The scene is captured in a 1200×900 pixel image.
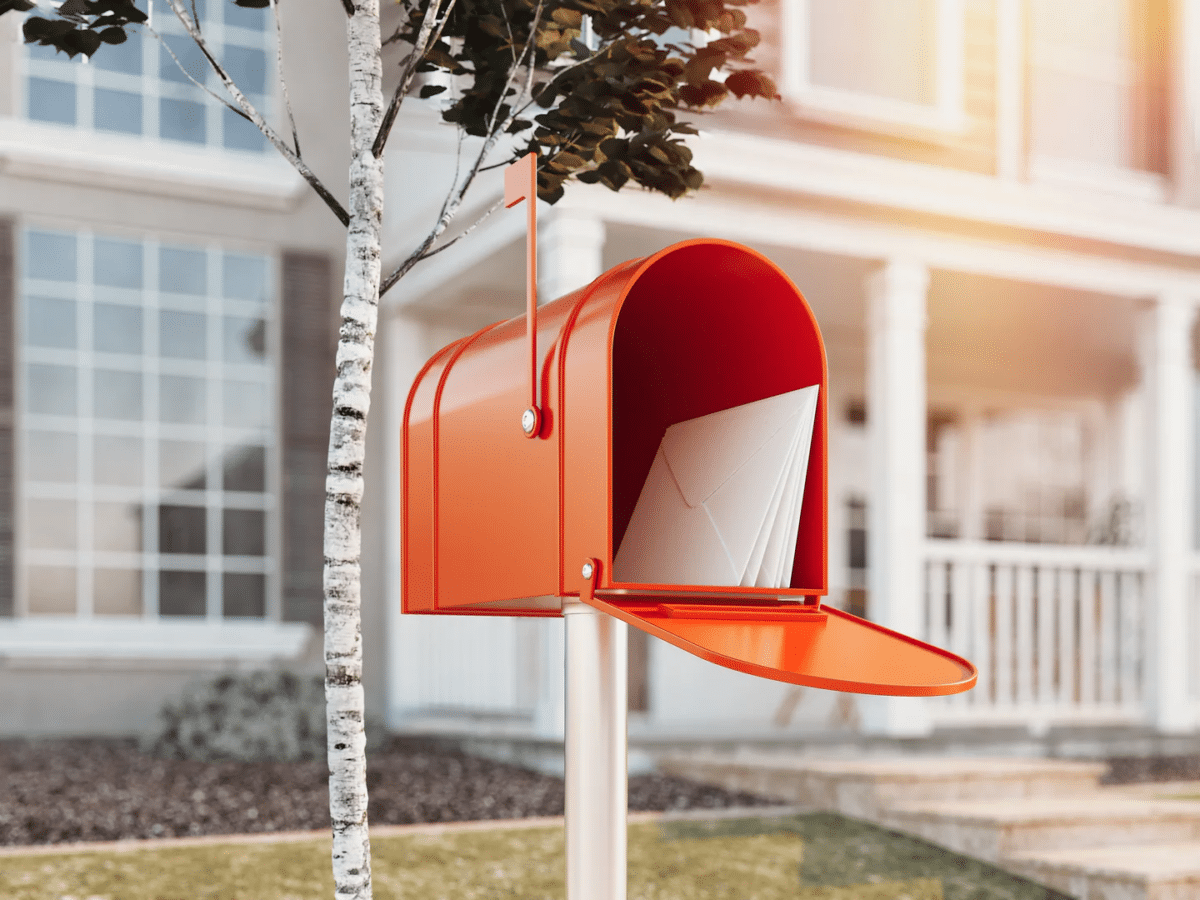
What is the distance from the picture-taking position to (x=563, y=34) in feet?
8.39

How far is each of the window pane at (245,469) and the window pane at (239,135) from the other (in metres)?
1.86

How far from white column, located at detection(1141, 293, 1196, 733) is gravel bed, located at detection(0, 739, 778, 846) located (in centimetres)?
283

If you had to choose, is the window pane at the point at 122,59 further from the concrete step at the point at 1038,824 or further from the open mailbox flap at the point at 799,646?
the open mailbox flap at the point at 799,646

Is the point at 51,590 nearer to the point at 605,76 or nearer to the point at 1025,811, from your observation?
the point at 1025,811

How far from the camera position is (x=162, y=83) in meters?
8.18

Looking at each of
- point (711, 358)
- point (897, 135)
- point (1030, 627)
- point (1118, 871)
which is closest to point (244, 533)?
point (897, 135)

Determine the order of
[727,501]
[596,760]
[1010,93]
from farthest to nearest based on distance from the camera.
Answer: [1010,93], [727,501], [596,760]

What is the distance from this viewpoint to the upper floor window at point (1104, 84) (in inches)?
319

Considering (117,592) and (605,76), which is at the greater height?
(605,76)

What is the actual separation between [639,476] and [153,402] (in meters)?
6.46

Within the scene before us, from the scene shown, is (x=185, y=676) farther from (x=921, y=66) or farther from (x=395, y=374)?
(x=921, y=66)

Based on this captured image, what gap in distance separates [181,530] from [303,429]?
94cm

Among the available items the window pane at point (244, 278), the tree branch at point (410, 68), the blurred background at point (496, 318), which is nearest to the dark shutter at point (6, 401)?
the blurred background at point (496, 318)

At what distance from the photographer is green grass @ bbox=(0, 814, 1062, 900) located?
3.97 m
